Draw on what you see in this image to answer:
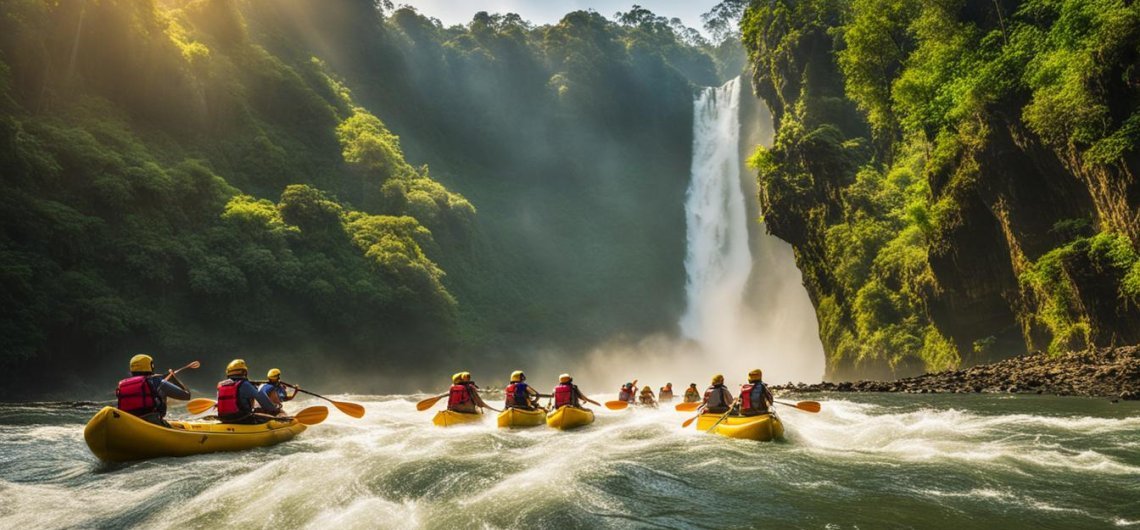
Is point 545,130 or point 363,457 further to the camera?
point 545,130

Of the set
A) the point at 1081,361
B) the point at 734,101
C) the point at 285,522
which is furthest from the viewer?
the point at 734,101

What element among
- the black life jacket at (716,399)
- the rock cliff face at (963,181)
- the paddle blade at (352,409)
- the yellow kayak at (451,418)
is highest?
the rock cliff face at (963,181)

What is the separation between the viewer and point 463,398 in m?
17.3

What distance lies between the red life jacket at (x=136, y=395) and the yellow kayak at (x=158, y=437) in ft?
1.35

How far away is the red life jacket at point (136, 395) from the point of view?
1102cm

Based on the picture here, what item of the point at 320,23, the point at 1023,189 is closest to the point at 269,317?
the point at 1023,189

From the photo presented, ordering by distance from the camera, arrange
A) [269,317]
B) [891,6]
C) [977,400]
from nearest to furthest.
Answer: [977,400]
[891,6]
[269,317]

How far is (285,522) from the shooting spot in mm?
7605

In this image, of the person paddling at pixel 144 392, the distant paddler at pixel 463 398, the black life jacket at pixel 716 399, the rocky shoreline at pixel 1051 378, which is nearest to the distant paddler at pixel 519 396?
the distant paddler at pixel 463 398

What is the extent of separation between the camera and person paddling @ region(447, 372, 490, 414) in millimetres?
17203

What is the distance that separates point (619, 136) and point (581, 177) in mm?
8999

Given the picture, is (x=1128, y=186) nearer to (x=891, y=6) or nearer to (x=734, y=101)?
(x=891, y=6)

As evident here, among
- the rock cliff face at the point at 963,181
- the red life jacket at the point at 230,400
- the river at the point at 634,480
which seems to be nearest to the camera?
the river at the point at 634,480

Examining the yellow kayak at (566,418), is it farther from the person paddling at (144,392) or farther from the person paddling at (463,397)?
the person paddling at (144,392)
